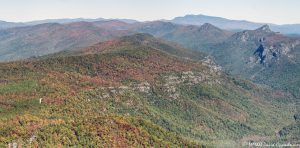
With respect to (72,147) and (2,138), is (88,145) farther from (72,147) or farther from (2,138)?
(2,138)

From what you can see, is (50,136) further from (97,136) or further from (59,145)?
(97,136)

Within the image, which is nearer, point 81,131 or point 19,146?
point 19,146

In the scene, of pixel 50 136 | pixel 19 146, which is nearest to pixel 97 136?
pixel 50 136

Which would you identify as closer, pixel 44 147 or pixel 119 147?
pixel 44 147

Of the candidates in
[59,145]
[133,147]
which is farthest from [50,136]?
[133,147]

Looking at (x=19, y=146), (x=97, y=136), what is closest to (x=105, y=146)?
(x=97, y=136)

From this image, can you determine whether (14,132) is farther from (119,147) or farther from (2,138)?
(119,147)

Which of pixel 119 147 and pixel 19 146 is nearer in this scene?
pixel 19 146
